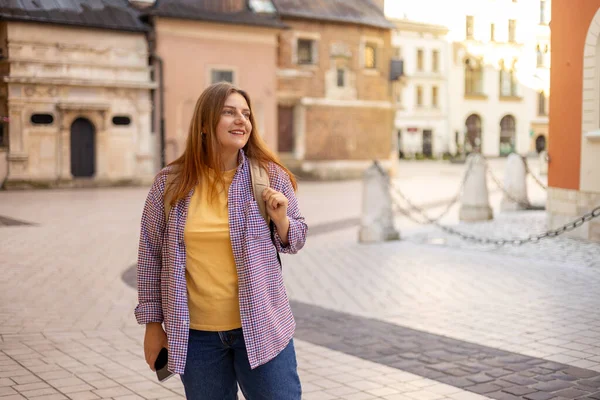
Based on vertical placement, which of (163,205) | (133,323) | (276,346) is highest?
(163,205)

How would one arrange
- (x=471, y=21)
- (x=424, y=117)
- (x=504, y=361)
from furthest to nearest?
(x=424, y=117) → (x=471, y=21) → (x=504, y=361)

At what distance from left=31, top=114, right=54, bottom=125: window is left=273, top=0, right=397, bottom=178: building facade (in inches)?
378

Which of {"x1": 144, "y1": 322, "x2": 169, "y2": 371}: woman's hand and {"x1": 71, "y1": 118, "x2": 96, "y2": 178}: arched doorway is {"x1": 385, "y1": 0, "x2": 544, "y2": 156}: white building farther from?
{"x1": 144, "y1": 322, "x2": 169, "y2": 371}: woman's hand

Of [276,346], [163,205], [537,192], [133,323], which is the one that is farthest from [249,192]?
[537,192]

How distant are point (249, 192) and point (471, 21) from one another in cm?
3193

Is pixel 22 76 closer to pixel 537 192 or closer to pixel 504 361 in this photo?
pixel 537 192

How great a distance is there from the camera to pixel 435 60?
5666cm

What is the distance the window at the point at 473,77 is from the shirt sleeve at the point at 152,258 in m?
50.8

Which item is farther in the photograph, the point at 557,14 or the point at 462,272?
the point at 557,14

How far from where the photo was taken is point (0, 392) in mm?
4805

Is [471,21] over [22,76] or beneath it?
over

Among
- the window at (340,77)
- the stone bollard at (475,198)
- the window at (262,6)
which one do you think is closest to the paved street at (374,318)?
the stone bollard at (475,198)

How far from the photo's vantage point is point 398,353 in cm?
589

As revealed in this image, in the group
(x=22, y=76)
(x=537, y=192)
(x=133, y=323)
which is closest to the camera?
(x=133, y=323)
